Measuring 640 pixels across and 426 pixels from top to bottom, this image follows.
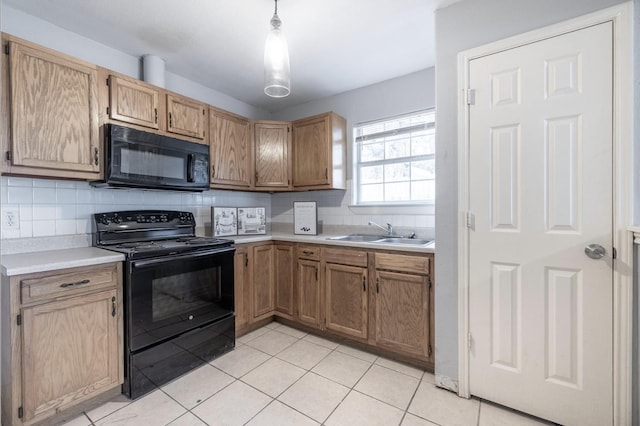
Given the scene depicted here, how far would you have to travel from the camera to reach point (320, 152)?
2922 millimetres

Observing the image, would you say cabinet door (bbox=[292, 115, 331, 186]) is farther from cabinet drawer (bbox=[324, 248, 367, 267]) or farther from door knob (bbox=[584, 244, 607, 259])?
door knob (bbox=[584, 244, 607, 259])

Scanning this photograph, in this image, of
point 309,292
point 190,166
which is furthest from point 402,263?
point 190,166

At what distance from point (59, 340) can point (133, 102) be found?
1651 mm

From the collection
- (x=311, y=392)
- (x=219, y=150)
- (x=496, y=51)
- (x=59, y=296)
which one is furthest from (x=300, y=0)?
(x=311, y=392)

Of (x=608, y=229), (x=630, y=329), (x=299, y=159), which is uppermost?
(x=299, y=159)

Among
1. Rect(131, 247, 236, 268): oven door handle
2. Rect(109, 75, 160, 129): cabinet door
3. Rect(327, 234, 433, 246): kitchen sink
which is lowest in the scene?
Rect(131, 247, 236, 268): oven door handle

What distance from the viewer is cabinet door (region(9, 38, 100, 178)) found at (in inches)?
62.6

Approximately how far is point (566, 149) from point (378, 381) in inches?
71.7

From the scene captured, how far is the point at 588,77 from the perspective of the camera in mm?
1404

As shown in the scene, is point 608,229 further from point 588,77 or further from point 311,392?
point 311,392

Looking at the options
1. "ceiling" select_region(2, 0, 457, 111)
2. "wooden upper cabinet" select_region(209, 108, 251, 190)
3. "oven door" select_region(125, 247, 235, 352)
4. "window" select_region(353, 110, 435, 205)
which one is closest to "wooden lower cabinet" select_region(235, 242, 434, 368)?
"oven door" select_region(125, 247, 235, 352)

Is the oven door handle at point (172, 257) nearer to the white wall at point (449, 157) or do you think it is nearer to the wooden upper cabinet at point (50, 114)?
the wooden upper cabinet at point (50, 114)

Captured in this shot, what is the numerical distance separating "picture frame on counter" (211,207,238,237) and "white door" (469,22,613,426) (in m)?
2.24

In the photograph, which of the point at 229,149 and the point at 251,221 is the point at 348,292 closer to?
the point at 251,221
